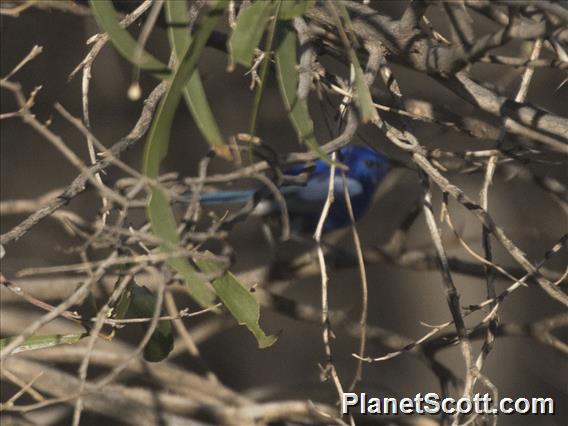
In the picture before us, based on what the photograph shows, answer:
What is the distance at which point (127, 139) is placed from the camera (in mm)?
1186

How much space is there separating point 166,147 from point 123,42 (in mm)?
126

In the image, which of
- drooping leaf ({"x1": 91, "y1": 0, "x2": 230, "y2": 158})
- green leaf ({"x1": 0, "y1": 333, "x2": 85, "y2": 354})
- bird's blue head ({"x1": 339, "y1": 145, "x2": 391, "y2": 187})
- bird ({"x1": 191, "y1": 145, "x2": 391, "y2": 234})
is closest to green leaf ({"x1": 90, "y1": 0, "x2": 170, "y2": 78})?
drooping leaf ({"x1": 91, "y1": 0, "x2": 230, "y2": 158})

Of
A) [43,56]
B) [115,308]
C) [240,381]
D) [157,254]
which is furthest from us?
[240,381]

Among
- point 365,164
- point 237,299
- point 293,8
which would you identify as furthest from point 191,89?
point 365,164

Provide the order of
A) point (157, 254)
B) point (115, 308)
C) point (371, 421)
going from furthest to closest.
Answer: point (371, 421)
point (115, 308)
point (157, 254)

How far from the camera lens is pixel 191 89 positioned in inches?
37.2

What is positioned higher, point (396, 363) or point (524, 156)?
point (524, 156)

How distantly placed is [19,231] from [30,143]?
2405 millimetres

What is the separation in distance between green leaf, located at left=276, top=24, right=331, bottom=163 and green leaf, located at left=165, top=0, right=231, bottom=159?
9 centimetres

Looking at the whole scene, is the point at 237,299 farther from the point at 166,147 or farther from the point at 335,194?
the point at 335,194

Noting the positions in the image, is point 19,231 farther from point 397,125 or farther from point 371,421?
point 371,421

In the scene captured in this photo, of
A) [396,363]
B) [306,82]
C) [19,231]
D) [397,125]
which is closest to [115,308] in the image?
[19,231]

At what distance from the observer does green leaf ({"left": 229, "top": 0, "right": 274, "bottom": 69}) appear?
907 millimetres

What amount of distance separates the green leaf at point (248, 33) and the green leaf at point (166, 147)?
28 millimetres
